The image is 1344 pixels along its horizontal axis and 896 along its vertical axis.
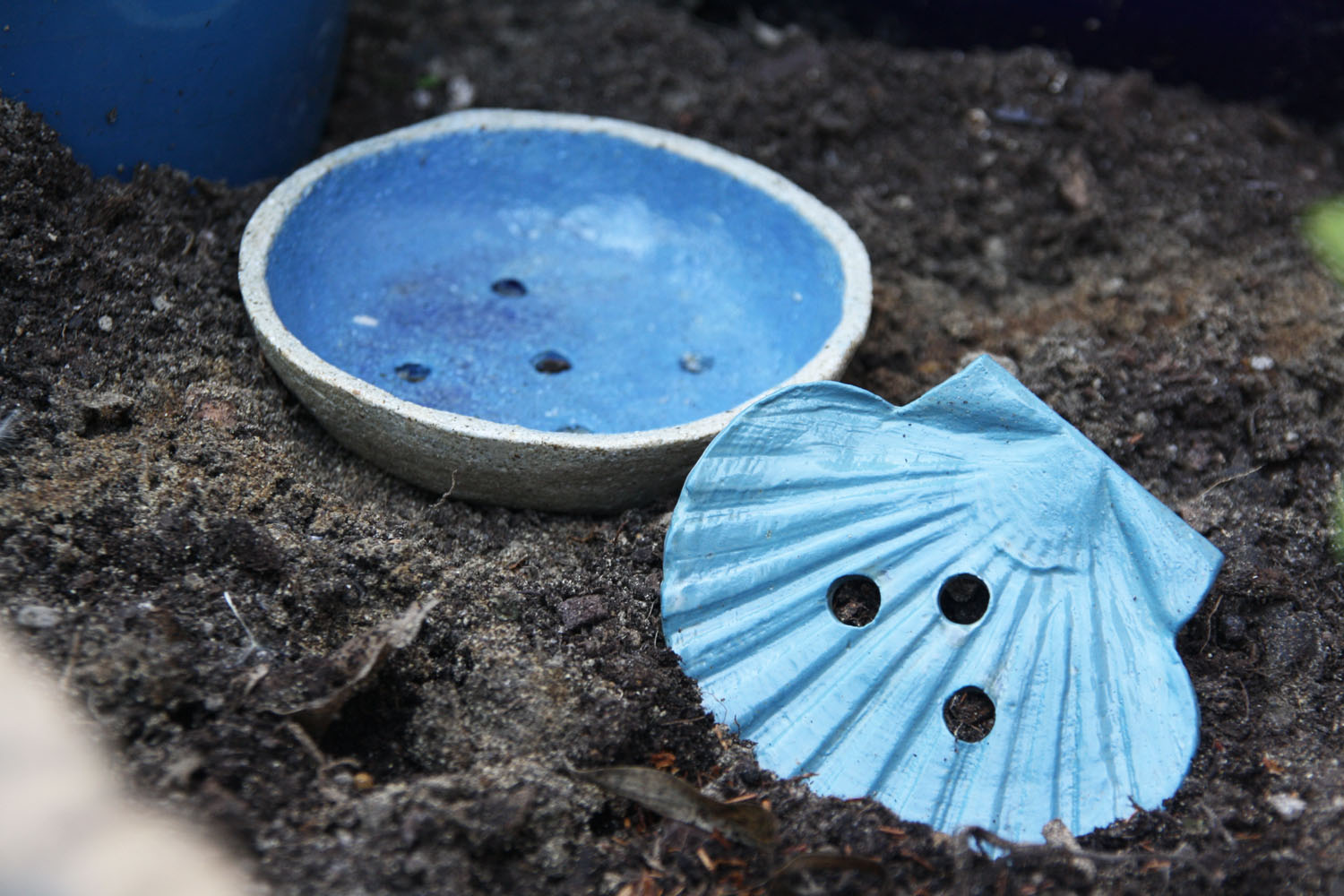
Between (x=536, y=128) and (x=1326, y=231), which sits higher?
(x=1326, y=231)

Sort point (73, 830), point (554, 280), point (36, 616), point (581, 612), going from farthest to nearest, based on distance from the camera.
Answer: point (554, 280)
point (581, 612)
point (36, 616)
point (73, 830)

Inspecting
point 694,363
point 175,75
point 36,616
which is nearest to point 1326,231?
point 694,363

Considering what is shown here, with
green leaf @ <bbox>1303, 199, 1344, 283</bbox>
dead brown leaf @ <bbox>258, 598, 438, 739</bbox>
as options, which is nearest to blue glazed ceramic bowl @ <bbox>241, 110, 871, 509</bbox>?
dead brown leaf @ <bbox>258, 598, 438, 739</bbox>

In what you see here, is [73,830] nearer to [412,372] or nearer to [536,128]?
[412,372]

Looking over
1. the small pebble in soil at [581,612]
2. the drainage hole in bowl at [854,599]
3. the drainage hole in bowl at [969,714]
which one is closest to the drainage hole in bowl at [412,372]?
the small pebble in soil at [581,612]

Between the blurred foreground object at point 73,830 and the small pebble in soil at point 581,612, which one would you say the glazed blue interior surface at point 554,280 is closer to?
the small pebble in soil at point 581,612

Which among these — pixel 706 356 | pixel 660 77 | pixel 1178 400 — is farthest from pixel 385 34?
pixel 1178 400

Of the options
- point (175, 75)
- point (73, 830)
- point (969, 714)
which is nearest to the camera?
point (73, 830)
